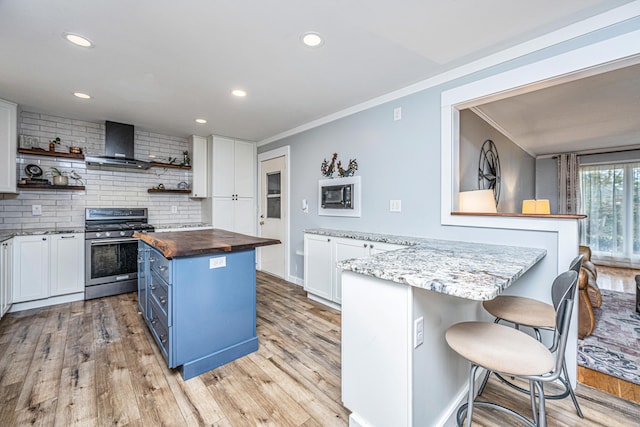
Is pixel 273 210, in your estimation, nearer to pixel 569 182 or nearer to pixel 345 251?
pixel 345 251

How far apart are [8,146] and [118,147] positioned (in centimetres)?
104

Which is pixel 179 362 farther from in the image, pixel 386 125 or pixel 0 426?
pixel 386 125

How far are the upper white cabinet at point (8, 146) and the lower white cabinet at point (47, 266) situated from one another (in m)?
0.66

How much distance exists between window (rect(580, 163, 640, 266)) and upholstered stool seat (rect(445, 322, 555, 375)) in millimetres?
6830

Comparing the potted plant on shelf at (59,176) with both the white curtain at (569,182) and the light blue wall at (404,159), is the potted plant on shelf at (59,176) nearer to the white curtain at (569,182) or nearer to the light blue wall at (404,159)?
the light blue wall at (404,159)

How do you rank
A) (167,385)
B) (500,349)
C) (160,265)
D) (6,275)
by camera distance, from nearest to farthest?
1. (500,349)
2. (167,385)
3. (160,265)
4. (6,275)

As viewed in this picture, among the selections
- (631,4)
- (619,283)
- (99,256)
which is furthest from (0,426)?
(619,283)

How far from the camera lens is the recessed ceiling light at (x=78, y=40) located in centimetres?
194

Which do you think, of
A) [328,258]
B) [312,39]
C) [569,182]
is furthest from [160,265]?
[569,182]

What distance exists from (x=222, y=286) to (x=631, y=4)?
3.22 metres

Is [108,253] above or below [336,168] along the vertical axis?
below

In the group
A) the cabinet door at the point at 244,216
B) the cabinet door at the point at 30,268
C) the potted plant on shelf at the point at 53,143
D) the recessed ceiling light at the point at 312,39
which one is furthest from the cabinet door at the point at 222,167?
the recessed ceiling light at the point at 312,39

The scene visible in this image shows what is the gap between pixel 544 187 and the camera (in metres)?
6.46

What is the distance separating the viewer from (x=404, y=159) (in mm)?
2824
